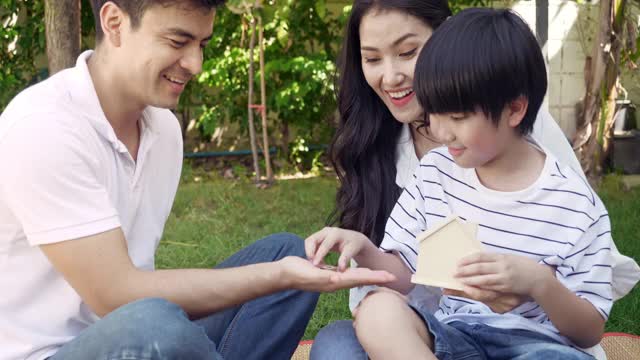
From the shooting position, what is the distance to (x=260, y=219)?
5.03 meters

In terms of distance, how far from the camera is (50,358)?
1863 millimetres

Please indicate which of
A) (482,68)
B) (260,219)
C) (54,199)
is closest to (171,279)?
(54,199)

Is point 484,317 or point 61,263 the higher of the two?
point 61,263

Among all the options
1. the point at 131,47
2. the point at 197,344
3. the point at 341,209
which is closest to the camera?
the point at 197,344

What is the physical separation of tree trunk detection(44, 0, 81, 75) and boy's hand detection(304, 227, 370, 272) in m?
2.56

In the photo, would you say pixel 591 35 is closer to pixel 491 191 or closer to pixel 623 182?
pixel 623 182

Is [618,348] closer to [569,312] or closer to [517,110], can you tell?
[569,312]

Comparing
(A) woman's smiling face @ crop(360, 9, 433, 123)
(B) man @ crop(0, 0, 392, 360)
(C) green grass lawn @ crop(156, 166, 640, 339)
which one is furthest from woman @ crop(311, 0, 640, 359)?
(C) green grass lawn @ crop(156, 166, 640, 339)

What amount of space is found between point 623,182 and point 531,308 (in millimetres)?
4140

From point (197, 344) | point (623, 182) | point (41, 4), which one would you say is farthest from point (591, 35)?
point (197, 344)

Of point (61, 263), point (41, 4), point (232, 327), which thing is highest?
point (41, 4)

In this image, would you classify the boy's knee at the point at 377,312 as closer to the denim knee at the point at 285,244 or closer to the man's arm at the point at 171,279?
the man's arm at the point at 171,279

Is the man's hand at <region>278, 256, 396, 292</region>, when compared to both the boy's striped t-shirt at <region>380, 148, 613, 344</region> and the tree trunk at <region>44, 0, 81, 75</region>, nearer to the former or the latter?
the boy's striped t-shirt at <region>380, 148, 613, 344</region>

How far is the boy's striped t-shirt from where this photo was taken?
6.31 ft
